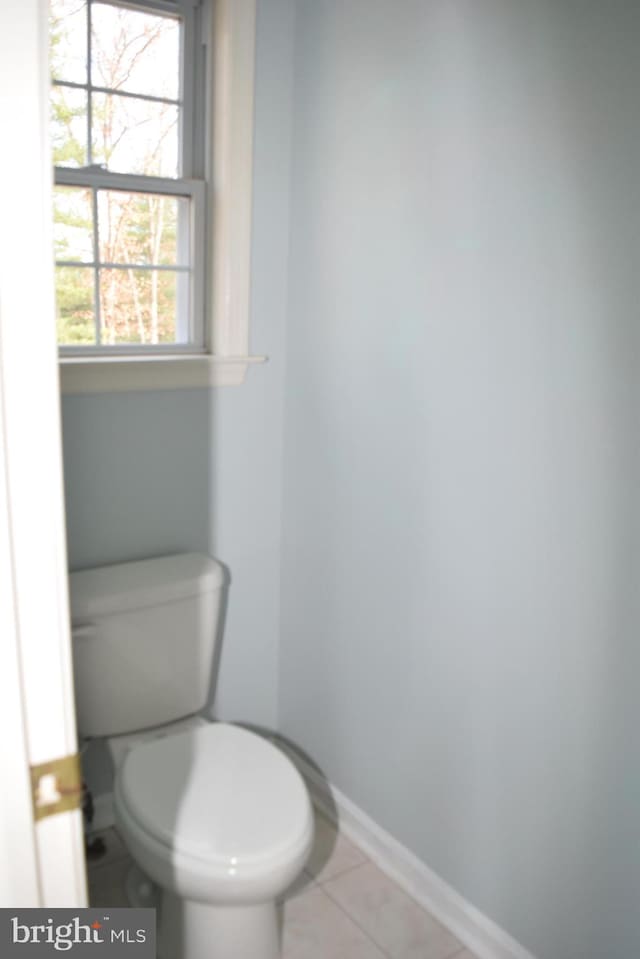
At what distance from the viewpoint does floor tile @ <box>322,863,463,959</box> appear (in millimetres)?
1708

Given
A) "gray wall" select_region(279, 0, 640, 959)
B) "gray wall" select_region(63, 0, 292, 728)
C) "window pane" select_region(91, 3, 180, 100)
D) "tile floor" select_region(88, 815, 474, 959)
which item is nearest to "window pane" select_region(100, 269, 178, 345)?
"gray wall" select_region(63, 0, 292, 728)

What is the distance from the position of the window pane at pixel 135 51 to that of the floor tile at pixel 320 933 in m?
1.93

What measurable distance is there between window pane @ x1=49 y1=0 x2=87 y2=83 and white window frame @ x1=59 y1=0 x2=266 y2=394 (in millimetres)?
295

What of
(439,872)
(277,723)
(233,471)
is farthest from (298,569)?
(439,872)

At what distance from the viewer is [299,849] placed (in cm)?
145

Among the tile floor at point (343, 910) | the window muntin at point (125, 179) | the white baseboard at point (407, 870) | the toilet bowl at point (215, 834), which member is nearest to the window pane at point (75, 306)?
the window muntin at point (125, 179)

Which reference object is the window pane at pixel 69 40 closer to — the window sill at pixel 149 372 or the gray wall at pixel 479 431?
the gray wall at pixel 479 431

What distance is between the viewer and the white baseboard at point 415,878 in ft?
5.47

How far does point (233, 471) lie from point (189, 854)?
3.19 ft

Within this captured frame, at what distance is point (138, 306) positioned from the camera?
6.55ft

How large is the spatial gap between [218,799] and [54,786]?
0.94 metres

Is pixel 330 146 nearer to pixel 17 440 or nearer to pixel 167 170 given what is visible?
pixel 167 170

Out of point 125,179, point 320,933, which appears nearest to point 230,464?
point 125,179

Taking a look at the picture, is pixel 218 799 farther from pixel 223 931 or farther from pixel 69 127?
pixel 69 127
